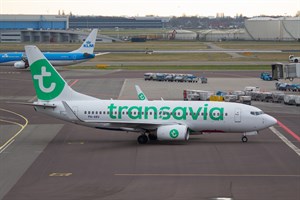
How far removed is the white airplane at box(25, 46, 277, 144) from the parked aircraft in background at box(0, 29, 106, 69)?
270ft

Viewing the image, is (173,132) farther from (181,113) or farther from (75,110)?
(75,110)

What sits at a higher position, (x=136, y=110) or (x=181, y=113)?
(x=136, y=110)

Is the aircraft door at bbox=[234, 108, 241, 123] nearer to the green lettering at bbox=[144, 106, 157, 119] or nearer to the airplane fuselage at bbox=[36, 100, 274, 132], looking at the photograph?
the airplane fuselage at bbox=[36, 100, 274, 132]

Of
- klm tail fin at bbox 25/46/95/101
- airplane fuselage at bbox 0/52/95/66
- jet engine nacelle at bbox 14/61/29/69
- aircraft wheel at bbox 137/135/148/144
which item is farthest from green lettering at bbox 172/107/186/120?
jet engine nacelle at bbox 14/61/29/69

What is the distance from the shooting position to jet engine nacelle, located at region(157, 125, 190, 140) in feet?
175

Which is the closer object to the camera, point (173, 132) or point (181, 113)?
point (173, 132)

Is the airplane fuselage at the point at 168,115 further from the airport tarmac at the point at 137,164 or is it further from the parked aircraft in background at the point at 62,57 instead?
the parked aircraft in background at the point at 62,57

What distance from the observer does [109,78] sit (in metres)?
120

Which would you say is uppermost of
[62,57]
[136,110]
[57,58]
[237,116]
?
[62,57]

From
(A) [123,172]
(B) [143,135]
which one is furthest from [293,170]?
(B) [143,135]

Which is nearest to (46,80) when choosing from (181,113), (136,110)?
(136,110)

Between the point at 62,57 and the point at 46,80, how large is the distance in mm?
82784

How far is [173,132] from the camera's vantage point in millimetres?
53375

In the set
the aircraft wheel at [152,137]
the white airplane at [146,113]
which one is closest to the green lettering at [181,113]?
the white airplane at [146,113]
